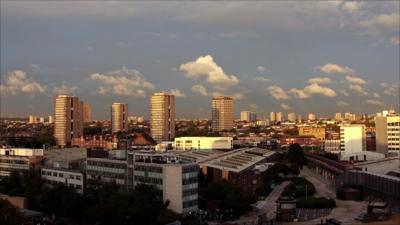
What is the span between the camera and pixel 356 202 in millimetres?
29375

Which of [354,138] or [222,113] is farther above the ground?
[222,113]

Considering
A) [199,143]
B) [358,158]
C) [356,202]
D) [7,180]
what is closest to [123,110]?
[199,143]

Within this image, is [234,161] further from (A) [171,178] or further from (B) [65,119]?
(B) [65,119]

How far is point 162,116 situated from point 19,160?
141 feet

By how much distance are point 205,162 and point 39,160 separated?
37.5ft

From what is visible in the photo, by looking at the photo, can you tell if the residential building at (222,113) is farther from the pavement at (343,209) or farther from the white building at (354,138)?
the pavement at (343,209)

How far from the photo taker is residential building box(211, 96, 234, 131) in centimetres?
10112

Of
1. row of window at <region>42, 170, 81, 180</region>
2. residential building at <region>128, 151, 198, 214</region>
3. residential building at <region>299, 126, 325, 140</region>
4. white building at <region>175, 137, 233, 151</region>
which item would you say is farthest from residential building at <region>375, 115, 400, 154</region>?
residential building at <region>128, 151, 198, 214</region>

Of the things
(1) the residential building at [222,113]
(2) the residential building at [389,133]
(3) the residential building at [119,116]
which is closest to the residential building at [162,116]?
(3) the residential building at [119,116]

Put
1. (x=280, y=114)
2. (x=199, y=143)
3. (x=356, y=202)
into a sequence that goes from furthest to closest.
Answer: (x=280, y=114) → (x=199, y=143) → (x=356, y=202)

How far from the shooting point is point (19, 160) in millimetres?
37938

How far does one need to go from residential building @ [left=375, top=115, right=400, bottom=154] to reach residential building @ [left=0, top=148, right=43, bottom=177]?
3271 centimetres

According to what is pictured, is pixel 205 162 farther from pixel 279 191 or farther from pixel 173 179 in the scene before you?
pixel 173 179

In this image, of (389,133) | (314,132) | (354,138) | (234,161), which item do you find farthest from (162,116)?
(234,161)
